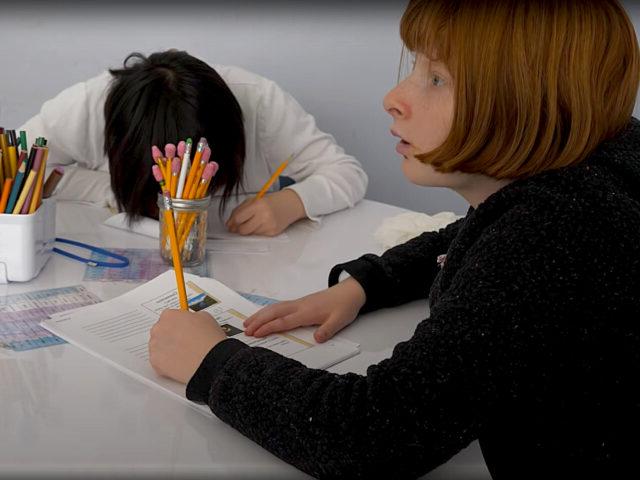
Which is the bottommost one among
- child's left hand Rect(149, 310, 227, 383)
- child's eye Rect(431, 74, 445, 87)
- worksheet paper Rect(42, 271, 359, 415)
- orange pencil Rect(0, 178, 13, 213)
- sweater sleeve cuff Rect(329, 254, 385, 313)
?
worksheet paper Rect(42, 271, 359, 415)

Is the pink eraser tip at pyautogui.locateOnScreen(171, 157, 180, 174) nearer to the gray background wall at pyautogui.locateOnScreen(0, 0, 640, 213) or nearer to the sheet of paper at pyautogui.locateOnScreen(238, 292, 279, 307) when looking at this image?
the sheet of paper at pyautogui.locateOnScreen(238, 292, 279, 307)

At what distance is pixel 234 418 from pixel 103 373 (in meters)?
0.17

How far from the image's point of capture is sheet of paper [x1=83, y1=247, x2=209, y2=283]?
3.33ft

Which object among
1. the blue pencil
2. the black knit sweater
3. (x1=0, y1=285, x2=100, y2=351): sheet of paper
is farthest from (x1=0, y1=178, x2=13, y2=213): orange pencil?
the black knit sweater

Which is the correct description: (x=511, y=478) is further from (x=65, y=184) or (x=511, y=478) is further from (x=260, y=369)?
(x=65, y=184)

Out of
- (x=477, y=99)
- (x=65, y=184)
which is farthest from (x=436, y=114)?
(x=65, y=184)

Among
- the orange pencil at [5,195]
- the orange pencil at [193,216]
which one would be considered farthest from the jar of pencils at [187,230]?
the orange pencil at [5,195]

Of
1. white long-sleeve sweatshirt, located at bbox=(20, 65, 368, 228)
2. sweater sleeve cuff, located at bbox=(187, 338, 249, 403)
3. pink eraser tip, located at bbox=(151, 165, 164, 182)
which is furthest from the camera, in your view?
white long-sleeve sweatshirt, located at bbox=(20, 65, 368, 228)

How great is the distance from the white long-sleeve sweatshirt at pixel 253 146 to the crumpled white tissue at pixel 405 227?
0.50 ft

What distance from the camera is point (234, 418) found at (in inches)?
25.3

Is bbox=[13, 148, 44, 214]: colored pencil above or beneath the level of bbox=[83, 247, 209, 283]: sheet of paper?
above

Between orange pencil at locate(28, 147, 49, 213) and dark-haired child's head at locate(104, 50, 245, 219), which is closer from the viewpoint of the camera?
orange pencil at locate(28, 147, 49, 213)

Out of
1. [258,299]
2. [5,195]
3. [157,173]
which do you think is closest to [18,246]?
[5,195]

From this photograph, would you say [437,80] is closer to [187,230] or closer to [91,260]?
[187,230]
